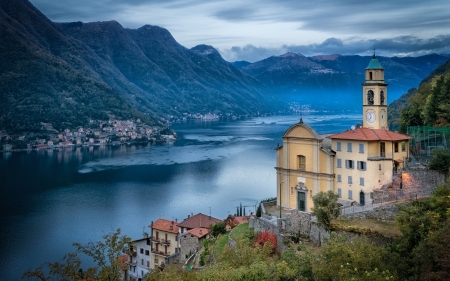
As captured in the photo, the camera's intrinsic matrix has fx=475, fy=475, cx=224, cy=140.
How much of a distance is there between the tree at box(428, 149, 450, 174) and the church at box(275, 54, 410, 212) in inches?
93.4

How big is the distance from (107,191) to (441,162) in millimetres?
54253

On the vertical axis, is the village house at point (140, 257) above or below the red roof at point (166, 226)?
below

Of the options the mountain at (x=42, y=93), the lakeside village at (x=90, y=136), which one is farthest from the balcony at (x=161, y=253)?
the mountain at (x=42, y=93)

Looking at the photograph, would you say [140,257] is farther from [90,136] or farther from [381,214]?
[90,136]

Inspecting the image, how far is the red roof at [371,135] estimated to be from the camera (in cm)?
2641

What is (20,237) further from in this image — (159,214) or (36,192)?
(36,192)

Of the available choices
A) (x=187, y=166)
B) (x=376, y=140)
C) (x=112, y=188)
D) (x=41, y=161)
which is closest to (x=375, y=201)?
(x=376, y=140)

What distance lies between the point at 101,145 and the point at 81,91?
42390 millimetres

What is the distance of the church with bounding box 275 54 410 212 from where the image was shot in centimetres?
2636

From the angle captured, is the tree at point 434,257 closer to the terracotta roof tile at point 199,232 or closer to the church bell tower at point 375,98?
the church bell tower at point 375,98

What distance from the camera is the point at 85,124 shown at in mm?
146125

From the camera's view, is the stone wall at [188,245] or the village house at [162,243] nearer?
the stone wall at [188,245]

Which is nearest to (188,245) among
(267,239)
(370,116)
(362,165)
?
(267,239)

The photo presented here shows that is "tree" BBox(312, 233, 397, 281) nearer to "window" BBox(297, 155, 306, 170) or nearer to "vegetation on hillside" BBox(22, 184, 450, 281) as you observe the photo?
"vegetation on hillside" BBox(22, 184, 450, 281)
